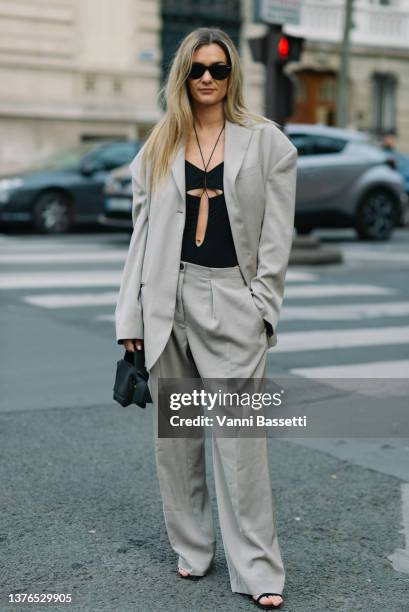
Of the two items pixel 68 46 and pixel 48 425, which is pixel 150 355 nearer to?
pixel 48 425

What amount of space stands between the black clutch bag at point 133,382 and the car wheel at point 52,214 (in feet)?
44.8

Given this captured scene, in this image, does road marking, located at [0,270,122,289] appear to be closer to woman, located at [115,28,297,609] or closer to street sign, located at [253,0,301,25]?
street sign, located at [253,0,301,25]

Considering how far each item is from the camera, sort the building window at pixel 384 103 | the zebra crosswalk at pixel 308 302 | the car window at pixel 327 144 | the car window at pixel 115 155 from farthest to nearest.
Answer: the building window at pixel 384 103, the car window at pixel 115 155, the car window at pixel 327 144, the zebra crosswalk at pixel 308 302

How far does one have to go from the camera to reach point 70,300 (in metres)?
10.3

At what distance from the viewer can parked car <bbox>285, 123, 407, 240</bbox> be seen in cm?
1566

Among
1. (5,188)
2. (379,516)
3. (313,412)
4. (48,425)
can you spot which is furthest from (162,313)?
(5,188)

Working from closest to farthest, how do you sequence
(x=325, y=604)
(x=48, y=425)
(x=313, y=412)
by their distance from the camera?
(x=325, y=604) < (x=48, y=425) < (x=313, y=412)

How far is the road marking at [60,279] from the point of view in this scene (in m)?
11.3

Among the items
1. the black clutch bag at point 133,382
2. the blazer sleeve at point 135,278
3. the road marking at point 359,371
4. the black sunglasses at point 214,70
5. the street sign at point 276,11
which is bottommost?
the road marking at point 359,371

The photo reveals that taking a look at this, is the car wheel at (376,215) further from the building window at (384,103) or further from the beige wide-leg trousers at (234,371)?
the building window at (384,103)

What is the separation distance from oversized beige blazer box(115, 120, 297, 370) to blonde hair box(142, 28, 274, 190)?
4 centimetres

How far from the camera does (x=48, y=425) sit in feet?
19.1

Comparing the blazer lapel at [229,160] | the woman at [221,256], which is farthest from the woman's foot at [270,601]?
the blazer lapel at [229,160]

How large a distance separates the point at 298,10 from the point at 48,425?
797cm
